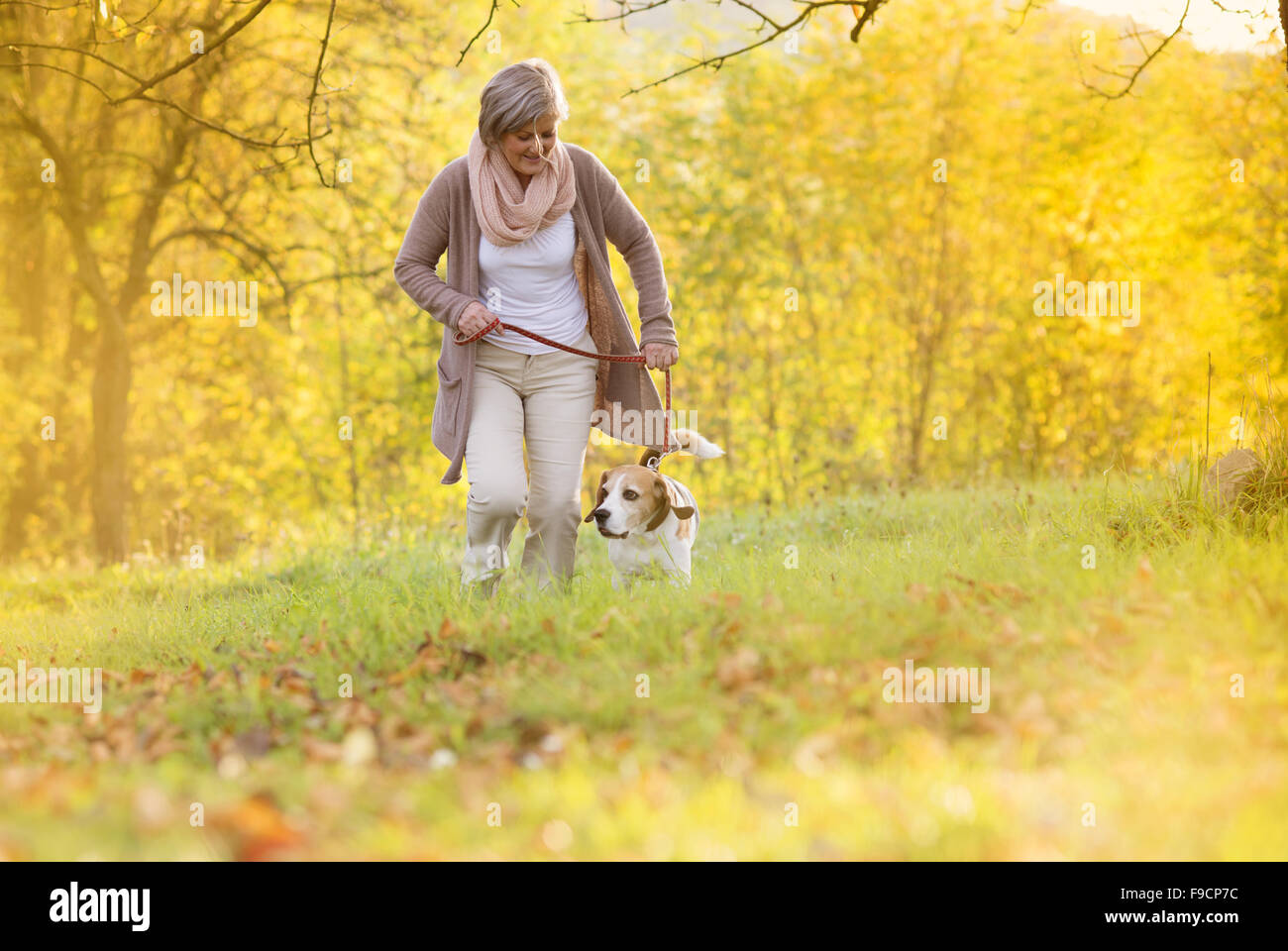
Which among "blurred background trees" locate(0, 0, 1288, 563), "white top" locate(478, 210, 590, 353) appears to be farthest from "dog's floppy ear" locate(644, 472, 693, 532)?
"blurred background trees" locate(0, 0, 1288, 563)

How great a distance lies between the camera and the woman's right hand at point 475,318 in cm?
412

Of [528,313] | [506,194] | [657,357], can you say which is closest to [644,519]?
[657,357]

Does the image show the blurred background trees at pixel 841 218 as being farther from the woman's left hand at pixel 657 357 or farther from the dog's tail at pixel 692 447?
the woman's left hand at pixel 657 357

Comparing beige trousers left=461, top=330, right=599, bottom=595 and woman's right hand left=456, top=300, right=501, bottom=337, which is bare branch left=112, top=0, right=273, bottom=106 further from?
beige trousers left=461, top=330, right=599, bottom=595

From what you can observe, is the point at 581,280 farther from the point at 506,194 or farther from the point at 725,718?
the point at 725,718

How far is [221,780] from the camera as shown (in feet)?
9.27

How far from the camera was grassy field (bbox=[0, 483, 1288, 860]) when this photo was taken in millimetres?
2436

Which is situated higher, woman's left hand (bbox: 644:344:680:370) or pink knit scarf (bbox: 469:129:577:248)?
pink knit scarf (bbox: 469:129:577:248)

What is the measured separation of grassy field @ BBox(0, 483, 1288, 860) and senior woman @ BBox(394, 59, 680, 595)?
0.43 m

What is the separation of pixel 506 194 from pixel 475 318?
50 centimetres

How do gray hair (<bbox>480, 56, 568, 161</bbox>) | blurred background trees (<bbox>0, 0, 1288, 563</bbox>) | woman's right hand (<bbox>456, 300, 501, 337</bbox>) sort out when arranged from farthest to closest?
blurred background trees (<bbox>0, 0, 1288, 563</bbox>)
woman's right hand (<bbox>456, 300, 501, 337</bbox>)
gray hair (<bbox>480, 56, 568, 161</bbox>)

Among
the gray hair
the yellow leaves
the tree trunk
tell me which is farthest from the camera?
the tree trunk

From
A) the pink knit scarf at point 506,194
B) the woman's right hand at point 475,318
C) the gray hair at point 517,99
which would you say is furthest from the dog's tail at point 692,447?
the gray hair at point 517,99

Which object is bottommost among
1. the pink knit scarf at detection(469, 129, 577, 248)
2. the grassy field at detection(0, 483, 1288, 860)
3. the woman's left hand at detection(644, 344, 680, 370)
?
the grassy field at detection(0, 483, 1288, 860)
